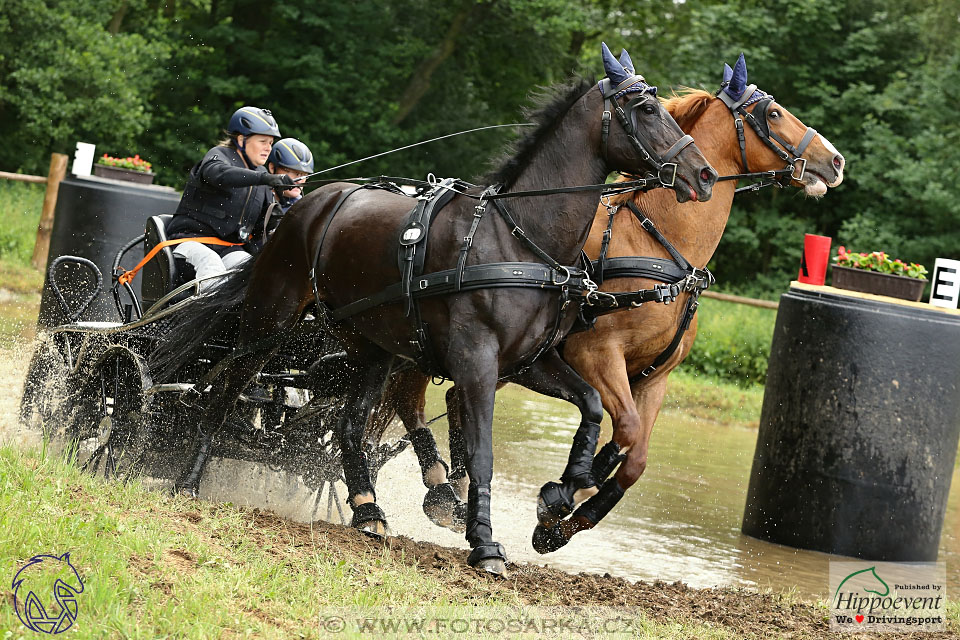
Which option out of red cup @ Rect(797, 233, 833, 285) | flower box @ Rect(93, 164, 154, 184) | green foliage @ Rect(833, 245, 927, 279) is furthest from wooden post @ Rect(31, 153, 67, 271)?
green foliage @ Rect(833, 245, 927, 279)

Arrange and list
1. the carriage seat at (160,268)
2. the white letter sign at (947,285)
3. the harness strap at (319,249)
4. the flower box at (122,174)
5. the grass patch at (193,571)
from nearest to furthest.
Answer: the grass patch at (193,571) < the harness strap at (319,249) < the carriage seat at (160,268) < the white letter sign at (947,285) < the flower box at (122,174)

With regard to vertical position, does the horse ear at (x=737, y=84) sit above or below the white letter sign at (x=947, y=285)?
above

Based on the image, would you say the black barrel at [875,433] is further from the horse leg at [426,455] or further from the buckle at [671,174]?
the buckle at [671,174]

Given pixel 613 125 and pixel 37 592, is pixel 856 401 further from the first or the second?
pixel 37 592

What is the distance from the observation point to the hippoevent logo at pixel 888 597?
4973 mm

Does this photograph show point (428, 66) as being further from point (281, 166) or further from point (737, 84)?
point (737, 84)

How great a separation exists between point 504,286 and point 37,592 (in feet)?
6.71

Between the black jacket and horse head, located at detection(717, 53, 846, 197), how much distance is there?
2.55 meters

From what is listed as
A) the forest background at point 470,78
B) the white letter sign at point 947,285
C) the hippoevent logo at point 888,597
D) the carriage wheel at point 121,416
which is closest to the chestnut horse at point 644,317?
the hippoevent logo at point 888,597

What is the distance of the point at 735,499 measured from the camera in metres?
8.34

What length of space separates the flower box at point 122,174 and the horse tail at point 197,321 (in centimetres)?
421

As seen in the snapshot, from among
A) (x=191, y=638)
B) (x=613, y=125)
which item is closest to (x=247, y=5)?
(x=613, y=125)

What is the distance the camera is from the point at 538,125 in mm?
4703

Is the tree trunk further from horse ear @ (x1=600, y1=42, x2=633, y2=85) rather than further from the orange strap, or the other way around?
horse ear @ (x1=600, y1=42, x2=633, y2=85)
